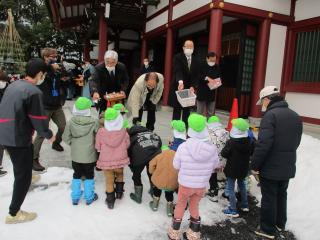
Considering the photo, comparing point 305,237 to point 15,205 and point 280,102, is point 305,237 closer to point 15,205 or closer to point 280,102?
point 280,102

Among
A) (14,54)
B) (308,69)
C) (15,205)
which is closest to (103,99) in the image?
(15,205)

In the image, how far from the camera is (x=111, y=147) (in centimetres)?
346

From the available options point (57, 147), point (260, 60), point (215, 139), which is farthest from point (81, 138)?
point (260, 60)

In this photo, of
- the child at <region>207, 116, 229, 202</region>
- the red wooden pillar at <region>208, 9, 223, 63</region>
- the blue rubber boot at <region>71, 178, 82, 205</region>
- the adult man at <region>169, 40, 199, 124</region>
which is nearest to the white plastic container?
the adult man at <region>169, 40, 199, 124</region>

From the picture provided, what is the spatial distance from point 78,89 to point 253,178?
12361mm

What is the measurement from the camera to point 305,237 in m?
3.29

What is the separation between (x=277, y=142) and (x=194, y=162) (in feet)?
2.84

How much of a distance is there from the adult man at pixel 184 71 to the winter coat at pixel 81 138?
2027 millimetres

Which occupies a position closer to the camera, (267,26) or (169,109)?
(267,26)

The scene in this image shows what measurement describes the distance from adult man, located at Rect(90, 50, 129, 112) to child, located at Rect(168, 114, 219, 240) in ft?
6.29

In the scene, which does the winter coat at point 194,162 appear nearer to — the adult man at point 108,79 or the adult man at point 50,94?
the adult man at point 108,79

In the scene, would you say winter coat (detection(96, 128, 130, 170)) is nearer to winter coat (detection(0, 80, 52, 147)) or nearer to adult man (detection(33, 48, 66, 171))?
winter coat (detection(0, 80, 52, 147))

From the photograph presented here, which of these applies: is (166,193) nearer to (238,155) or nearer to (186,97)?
(238,155)

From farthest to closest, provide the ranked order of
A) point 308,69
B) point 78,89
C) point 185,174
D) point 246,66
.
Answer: point 78,89
point 246,66
point 308,69
point 185,174
